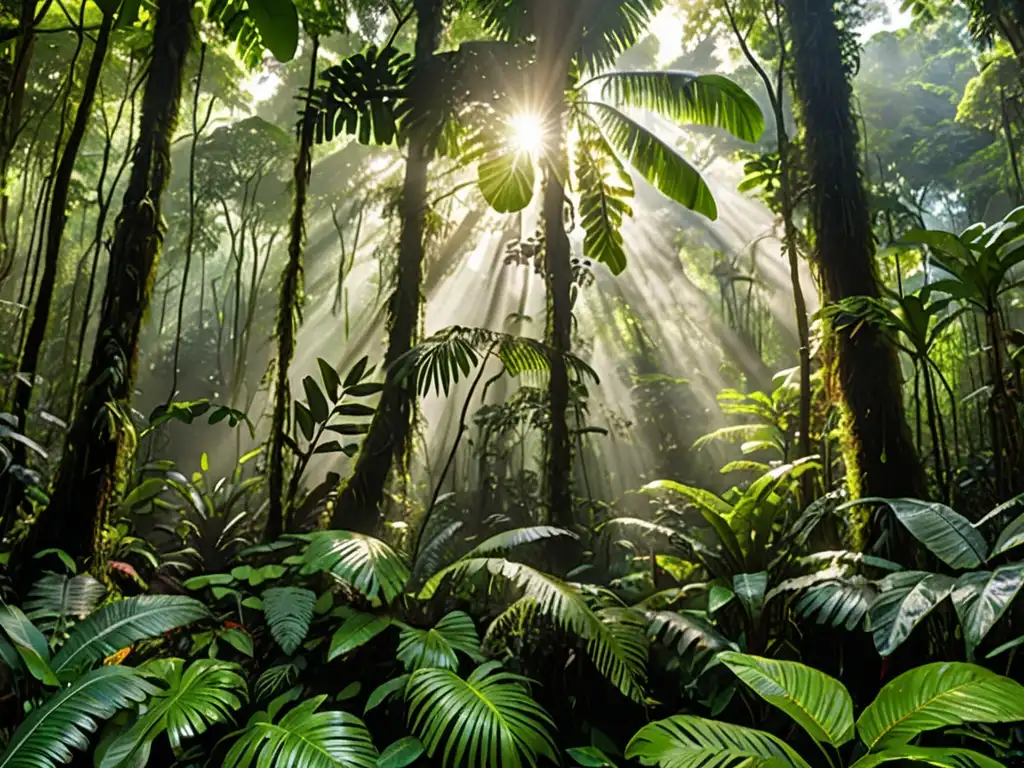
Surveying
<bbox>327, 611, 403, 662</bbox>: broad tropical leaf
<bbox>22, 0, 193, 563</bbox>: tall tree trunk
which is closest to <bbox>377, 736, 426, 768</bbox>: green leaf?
<bbox>327, 611, 403, 662</bbox>: broad tropical leaf

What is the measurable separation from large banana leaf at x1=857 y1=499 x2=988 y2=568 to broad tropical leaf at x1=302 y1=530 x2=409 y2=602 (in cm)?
219

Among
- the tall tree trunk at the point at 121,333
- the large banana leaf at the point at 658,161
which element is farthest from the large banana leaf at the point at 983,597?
the tall tree trunk at the point at 121,333

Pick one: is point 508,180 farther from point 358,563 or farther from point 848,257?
point 358,563

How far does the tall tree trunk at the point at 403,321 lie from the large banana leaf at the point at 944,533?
2972 mm

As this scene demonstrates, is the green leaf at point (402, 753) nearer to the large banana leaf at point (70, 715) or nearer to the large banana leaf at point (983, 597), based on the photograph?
the large banana leaf at point (70, 715)

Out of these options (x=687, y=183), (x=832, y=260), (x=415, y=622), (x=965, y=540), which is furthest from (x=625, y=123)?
(x=415, y=622)

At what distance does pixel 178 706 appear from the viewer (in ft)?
6.73

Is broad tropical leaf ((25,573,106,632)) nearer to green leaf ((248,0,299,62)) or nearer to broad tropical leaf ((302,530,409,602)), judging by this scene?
broad tropical leaf ((302,530,409,602))

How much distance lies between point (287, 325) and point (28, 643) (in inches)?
93.8

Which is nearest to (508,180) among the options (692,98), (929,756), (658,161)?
(658,161)

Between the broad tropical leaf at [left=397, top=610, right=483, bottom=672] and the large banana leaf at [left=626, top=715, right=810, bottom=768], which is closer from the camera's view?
the large banana leaf at [left=626, top=715, right=810, bottom=768]

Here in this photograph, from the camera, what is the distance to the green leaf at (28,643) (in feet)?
6.66

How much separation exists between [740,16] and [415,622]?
6216 mm

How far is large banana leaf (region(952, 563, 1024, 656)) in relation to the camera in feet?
6.17
